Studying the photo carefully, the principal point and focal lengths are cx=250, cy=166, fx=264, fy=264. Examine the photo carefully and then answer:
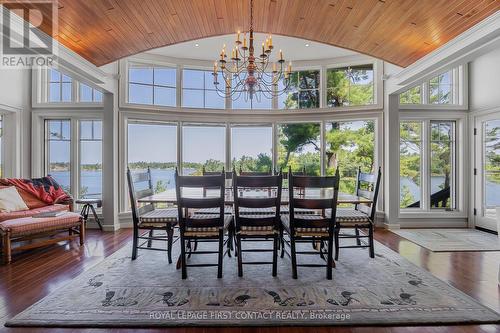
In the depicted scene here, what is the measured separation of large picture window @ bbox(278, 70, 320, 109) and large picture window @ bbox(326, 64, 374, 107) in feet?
0.79

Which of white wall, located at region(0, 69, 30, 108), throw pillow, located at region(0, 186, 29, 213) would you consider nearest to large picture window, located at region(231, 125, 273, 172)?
throw pillow, located at region(0, 186, 29, 213)

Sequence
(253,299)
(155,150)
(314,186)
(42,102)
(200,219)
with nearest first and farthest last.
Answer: (253,299), (314,186), (200,219), (42,102), (155,150)

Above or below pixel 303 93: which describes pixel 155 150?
below

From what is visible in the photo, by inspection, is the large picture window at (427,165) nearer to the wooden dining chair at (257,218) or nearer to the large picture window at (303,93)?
the large picture window at (303,93)

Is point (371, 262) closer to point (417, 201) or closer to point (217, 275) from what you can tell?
point (217, 275)

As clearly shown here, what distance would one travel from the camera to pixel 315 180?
8.20ft

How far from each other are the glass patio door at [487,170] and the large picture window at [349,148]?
6.05 feet

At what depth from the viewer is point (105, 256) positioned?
3.39m

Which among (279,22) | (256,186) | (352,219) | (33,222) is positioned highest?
(279,22)

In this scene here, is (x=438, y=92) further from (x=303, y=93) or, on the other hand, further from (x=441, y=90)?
(x=303, y=93)

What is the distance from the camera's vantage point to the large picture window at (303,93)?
5406 mm

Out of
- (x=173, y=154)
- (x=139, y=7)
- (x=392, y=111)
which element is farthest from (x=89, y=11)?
(x=392, y=111)

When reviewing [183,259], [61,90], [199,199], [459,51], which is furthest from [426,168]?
[61,90]

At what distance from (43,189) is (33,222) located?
109 cm
